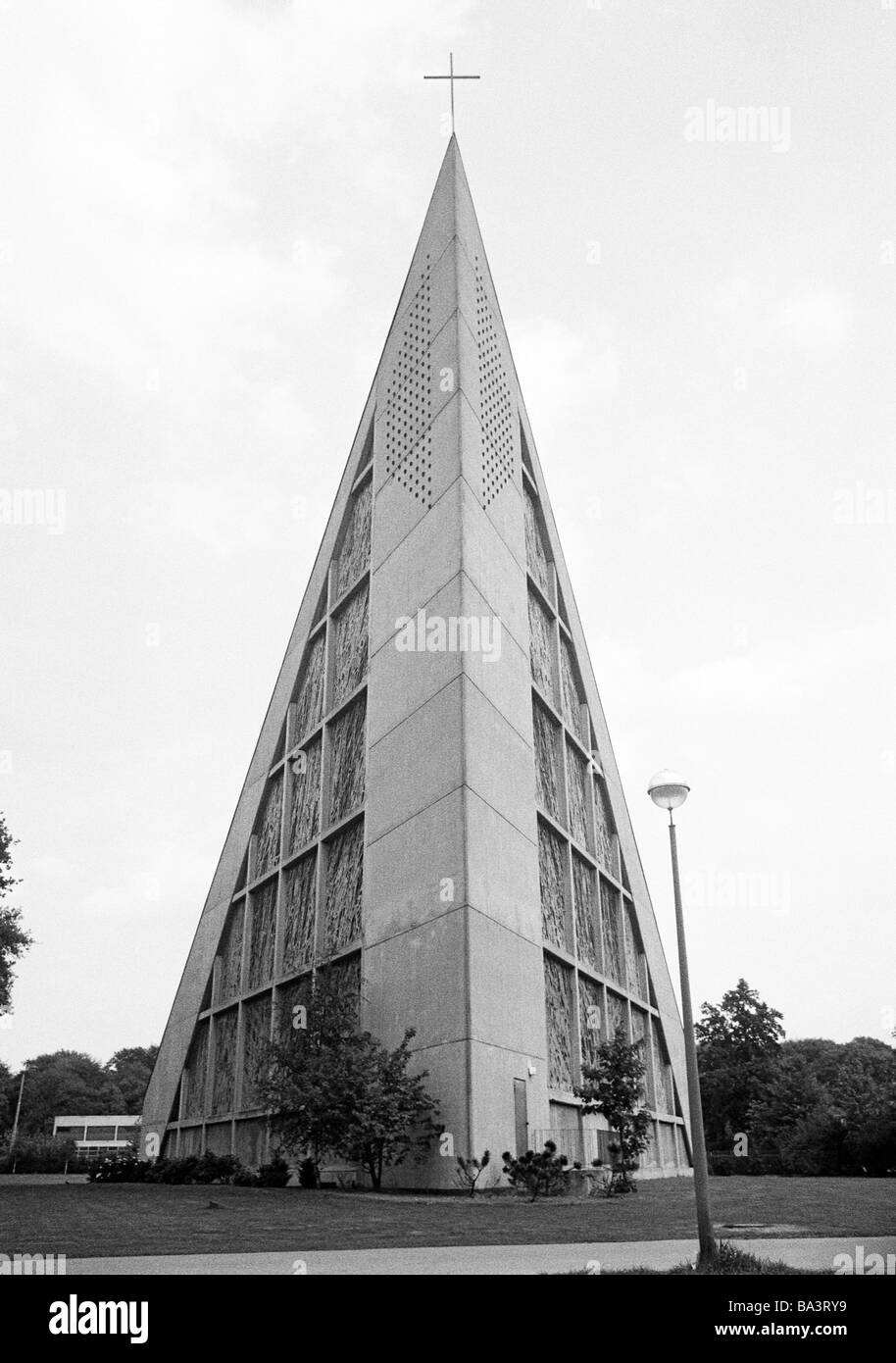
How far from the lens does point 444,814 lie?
24.6 meters

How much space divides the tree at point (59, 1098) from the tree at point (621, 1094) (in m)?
100

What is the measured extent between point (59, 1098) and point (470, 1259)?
387 ft

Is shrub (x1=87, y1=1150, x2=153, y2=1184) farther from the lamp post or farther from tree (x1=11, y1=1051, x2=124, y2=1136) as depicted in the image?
tree (x1=11, y1=1051, x2=124, y2=1136)

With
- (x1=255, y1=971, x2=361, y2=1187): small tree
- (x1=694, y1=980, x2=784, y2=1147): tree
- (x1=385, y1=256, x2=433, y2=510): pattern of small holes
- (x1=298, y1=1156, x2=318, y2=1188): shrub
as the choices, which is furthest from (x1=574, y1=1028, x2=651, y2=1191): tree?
(x1=694, y1=980, x2=784, y2=1147): tree

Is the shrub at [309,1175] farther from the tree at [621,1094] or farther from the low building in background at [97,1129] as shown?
the low building in background at [97,1129]

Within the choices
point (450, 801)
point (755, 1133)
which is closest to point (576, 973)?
point (450, 801)

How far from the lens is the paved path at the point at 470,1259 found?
885 cm

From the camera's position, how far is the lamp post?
9.73 m

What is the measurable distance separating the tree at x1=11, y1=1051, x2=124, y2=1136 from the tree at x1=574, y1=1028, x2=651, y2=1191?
100m

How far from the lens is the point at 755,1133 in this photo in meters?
60.2

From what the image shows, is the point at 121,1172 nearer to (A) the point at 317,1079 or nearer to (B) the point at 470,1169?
(A) the point at 317,1079
